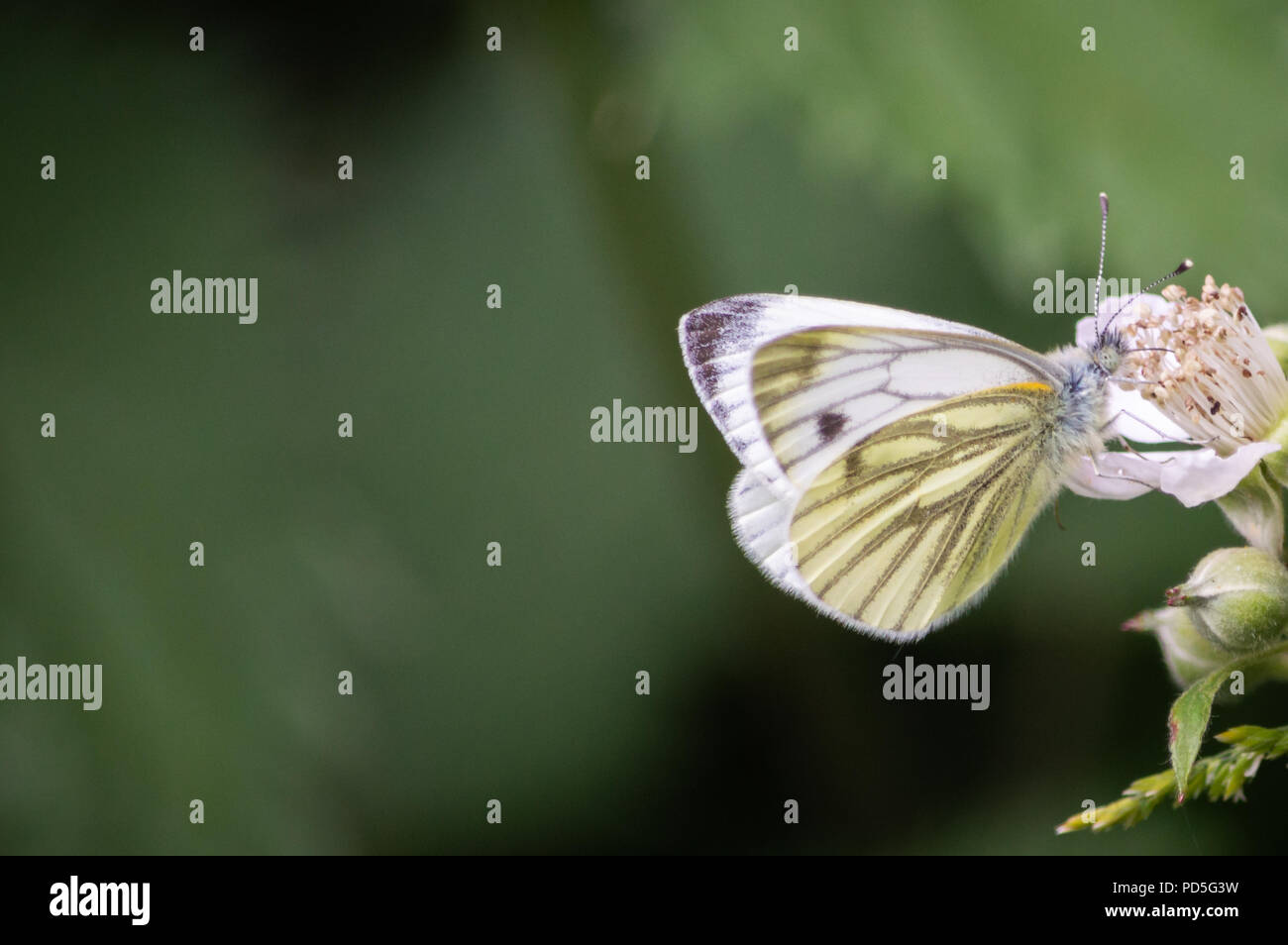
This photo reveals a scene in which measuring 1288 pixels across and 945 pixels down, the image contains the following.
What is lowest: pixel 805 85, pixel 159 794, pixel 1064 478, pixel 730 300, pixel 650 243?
pixel 159 794

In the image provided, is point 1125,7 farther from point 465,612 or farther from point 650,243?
point 465,612

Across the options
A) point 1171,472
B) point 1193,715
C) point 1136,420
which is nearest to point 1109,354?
point 1136,420

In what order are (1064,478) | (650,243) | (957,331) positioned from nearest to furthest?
(957,331), (1064,478), (650,243)

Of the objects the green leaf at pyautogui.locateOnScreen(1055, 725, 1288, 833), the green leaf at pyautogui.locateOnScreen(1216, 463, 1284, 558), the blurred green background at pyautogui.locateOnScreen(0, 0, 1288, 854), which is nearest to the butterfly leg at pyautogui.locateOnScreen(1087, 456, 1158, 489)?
the green leaf at pyautogui.locateOnScreen(1216, 463, 1284, 558)

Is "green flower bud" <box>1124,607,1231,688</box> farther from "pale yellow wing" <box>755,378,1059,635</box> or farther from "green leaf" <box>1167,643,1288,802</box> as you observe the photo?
"pale yellow wing" <box>755,378,1059,635</box>

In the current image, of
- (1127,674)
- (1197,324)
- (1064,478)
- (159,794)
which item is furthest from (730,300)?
(159,794)

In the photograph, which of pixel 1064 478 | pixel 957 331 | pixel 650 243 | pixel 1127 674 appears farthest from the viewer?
pixel 650 243

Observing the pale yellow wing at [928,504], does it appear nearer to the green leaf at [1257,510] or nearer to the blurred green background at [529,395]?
the green leaf at [1257,510]
